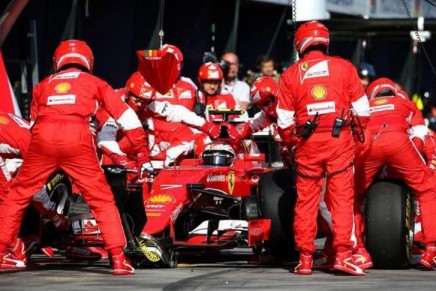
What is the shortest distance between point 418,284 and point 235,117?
4980 millimetres

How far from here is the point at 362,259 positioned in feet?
40.8

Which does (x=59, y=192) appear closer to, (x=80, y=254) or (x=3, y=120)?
(x=80, y=254)

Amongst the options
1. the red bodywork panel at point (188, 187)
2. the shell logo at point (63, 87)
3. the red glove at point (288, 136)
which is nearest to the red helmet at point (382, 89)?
the red bodywork panel at point (188, 187)

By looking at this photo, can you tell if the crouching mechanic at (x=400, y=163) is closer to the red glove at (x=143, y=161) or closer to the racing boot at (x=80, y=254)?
the red glove at (x=143, y=161)

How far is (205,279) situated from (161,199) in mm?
1759

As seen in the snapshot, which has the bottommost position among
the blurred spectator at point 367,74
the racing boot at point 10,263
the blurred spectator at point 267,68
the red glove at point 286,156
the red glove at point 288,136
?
the racing boot at point 10,263

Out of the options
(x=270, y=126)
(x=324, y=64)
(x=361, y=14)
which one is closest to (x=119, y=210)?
(x=324, y=64)

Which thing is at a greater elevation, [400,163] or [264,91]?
[264,91]

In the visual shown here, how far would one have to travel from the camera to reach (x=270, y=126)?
15.3 meters

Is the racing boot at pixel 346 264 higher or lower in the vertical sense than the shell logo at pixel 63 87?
lower

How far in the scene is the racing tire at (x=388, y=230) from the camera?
1264cm

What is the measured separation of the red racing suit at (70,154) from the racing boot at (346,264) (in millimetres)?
1692

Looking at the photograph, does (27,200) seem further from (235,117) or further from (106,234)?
(235,117)

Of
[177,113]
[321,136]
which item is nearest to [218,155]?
[177,113]
